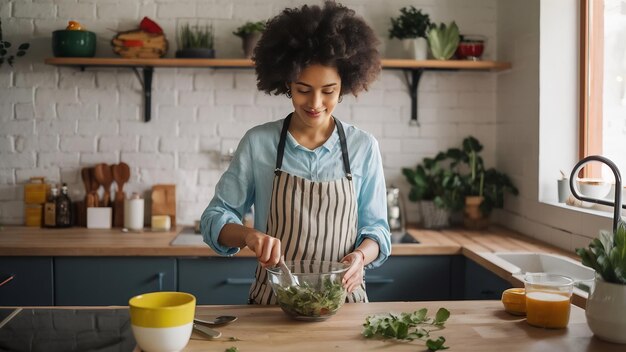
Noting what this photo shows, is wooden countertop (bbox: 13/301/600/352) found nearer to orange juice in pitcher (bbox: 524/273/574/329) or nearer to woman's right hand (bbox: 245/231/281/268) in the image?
orange juice in pitcher (bbox: 524/273/574/329)

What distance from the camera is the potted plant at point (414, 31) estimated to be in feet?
12.0

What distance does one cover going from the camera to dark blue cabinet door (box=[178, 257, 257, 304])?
319 cm

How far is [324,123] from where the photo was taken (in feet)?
7.24

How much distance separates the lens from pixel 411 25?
3.70 metres

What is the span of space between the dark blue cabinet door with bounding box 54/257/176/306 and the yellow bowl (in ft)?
5.77

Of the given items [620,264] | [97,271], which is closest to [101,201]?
[97,271]

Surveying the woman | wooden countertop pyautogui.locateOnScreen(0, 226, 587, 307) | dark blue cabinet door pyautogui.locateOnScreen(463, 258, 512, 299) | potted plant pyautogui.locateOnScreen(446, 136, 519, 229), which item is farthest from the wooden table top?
potted plant pyautogui.locateOnScreen(446, 136, 519, 229)

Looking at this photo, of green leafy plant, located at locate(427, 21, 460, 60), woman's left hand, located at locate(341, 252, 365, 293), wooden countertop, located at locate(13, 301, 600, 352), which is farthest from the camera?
green leafy plant, located at locate(427, 21, 460, 60)

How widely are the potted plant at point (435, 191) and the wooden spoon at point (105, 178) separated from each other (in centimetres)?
167

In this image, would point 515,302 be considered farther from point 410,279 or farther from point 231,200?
point 410,279

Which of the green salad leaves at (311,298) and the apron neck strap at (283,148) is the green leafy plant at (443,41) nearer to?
the apron neck strap at (283,148)

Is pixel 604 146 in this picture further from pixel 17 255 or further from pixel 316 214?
pixel 17 255

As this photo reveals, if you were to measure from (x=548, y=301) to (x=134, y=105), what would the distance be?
2756 millimetres

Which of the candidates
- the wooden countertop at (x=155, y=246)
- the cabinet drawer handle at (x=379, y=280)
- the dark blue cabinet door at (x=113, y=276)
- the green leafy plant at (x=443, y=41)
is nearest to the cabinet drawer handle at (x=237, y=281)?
the wooden countertop at (x=155, y=246)
